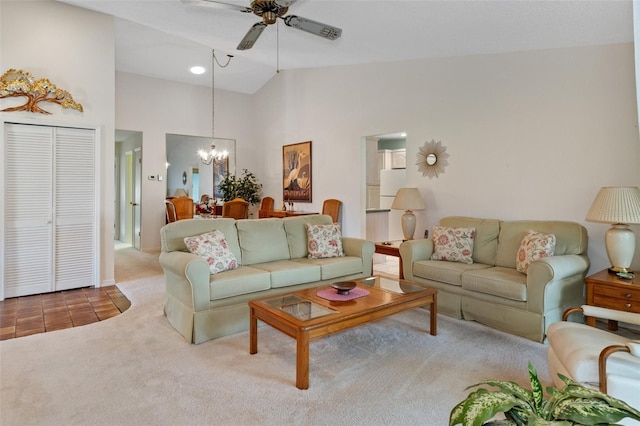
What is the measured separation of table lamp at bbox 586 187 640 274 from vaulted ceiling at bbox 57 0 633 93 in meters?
1.39

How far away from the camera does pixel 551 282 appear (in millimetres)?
2893

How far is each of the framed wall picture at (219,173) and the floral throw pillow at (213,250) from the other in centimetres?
479

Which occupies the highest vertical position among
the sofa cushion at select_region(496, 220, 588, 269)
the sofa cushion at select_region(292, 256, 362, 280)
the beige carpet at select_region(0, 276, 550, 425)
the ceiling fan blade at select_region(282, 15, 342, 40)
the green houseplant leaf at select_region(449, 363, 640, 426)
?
the ceiling fan blade at select_region(282, 15, 342, 40)

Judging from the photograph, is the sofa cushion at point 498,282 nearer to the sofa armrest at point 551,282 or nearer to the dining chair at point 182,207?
the sofa armrest at point 551,282

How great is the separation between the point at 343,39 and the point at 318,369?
3742 millimetres

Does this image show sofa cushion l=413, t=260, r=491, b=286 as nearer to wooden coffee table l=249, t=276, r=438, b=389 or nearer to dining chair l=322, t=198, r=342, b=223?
wooden coffee table l=249, t=276, r=438, b=389

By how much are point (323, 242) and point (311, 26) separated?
2107 mm

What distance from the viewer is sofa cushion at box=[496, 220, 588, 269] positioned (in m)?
3.38

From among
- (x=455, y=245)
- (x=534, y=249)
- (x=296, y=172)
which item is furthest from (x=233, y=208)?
(x=534, y=249)

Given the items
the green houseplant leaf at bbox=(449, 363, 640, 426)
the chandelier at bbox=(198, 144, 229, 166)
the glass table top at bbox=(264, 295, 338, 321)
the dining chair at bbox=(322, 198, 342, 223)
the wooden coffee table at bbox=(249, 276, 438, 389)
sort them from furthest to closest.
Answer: the chandelier at bbox=(198, 144, 229, 166) < the dining chair at bbox=(322, 198, 342, 223) < the glass table top at bbox=(264, 295, 338, 321) < the wooden coffee table at bbox=(249, 276, 438, 389) < the green houseplant leaf at bbox=(449, 363, 640, 426)

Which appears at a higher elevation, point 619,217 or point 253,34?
point 253,34

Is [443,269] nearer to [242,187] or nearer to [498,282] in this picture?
[498,282]

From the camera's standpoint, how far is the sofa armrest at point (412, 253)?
3898 mm

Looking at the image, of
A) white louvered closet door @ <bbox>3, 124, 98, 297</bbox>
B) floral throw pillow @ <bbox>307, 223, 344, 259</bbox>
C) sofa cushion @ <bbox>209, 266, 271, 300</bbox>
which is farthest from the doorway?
sofa cushion @ <bbox>209, 266, 271, 300</bbox>
